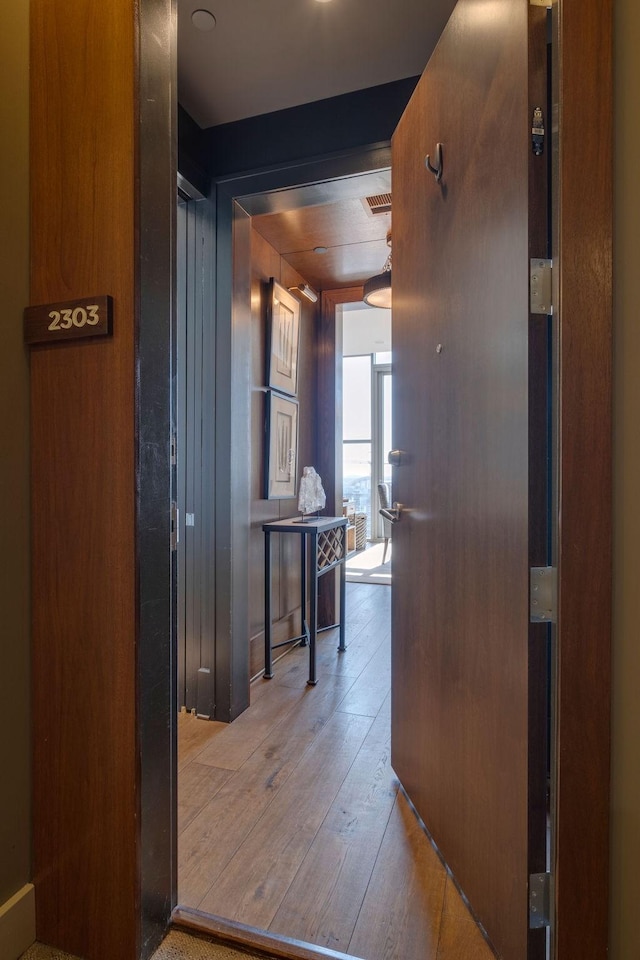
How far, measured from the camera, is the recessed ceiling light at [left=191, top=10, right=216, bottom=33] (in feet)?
5.46

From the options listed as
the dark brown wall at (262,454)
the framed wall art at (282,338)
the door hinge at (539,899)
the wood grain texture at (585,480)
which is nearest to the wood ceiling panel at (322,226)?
the dark brown wall at (262,454)

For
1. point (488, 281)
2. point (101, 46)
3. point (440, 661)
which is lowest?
point (440, 661)

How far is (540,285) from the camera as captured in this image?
1.00 metres

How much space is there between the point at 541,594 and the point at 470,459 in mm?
390

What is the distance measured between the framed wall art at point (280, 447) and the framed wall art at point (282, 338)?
0.10 meters

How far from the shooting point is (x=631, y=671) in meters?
0.91

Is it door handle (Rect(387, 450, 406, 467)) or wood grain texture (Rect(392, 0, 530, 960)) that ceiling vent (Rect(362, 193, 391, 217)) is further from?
door handle (Rect(387, 450, 406, 467))

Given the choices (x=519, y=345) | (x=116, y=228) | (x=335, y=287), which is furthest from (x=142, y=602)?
(x=335, y=287)

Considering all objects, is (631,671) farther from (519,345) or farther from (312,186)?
(312,186)

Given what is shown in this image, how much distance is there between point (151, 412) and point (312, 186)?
5.05ft

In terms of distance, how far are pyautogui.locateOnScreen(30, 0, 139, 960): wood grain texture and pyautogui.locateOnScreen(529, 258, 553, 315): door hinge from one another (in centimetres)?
85

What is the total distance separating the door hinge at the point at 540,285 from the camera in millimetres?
996

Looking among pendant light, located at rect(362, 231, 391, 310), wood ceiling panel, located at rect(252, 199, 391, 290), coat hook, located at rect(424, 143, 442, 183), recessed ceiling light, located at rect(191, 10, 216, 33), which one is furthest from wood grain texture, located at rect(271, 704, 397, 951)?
recessed ceiling light, located at rect(191, 10, 216, 33)

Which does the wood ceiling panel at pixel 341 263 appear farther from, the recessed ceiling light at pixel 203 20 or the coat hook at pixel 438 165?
the coat hook at pixel 438 165
